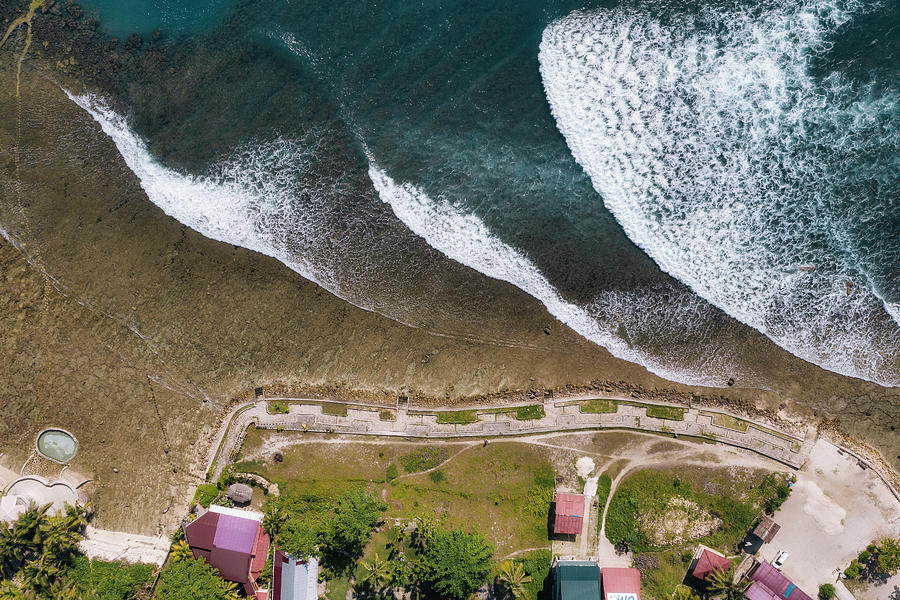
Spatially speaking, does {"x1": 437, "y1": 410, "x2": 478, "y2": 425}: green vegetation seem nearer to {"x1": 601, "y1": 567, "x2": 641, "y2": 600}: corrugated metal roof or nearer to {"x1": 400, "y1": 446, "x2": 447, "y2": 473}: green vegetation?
{"x1": 400, "y1": 446, "x2": 447, "y2": 473}: green vegetation

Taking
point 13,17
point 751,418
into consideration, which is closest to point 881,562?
point 751,418

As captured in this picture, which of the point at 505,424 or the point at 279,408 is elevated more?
the point at 279,408

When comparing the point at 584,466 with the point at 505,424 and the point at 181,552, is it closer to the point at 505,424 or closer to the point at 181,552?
the point at 505,424

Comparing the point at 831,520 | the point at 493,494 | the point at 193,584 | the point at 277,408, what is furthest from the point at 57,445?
the point at 831,520

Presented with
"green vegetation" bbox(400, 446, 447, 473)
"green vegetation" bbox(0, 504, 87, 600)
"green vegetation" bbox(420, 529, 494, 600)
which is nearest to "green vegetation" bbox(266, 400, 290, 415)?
"green vegetation" bbox(400, 446, 447, 473)

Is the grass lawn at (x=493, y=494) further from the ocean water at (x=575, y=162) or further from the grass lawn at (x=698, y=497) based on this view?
the ocean water at (x=575, y=162)
